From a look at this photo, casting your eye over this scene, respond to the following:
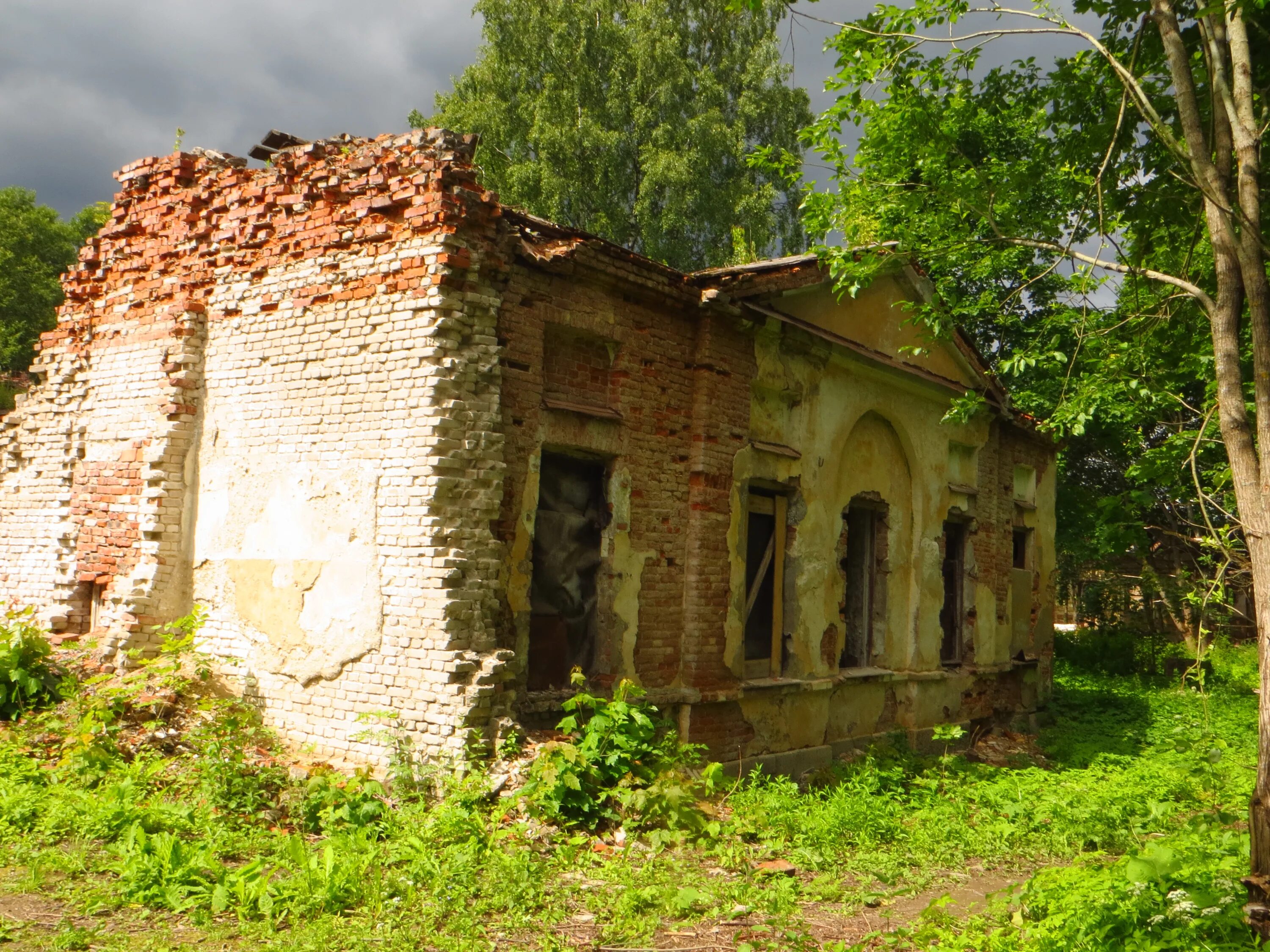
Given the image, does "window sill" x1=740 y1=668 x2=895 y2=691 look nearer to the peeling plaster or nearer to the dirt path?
the peeling plaster

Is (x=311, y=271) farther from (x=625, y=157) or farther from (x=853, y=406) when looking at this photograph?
(x=625, y=157)

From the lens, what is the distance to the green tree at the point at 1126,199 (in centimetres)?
611

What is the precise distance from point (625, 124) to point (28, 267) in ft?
66.0

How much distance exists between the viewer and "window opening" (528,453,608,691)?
825 centimetres

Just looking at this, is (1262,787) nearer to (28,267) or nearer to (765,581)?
(765,581)

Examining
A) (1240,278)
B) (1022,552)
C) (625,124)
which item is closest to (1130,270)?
(1240,278)

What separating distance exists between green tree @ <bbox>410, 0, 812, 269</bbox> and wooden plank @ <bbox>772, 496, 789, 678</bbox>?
13914 millimetres

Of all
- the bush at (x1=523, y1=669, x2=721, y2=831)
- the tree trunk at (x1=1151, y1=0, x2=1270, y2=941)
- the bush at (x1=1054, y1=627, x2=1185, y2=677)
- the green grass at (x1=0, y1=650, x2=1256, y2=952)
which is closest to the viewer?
the green grass at (x1=0, y1=650, x2=1256, y2=952)

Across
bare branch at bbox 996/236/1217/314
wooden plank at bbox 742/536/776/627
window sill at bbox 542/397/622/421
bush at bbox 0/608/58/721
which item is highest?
bare branch at bbox 996/236/1217/314

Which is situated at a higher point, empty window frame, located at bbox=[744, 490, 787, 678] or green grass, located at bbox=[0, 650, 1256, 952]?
empty window frame, located at bbox=[744, 490, 787, 678]

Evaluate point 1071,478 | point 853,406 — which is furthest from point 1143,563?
point 853,406

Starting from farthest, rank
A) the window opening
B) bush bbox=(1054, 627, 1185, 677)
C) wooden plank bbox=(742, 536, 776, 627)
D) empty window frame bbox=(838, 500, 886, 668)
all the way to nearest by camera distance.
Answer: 1. bush bbox=(1054, 627, 1185, 677)
2. empty window frame bbox=(838, 500, 886, 668)
3. wooden plank bbox=(742, 536, 776, 627)
4. the window opening

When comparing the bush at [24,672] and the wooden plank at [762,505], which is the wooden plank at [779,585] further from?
the bush at [24,672]

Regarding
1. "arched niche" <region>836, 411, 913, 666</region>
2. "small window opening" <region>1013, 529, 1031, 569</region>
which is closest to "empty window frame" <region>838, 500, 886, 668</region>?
"arched niche" <region>836, 411, 913, 666</region>
